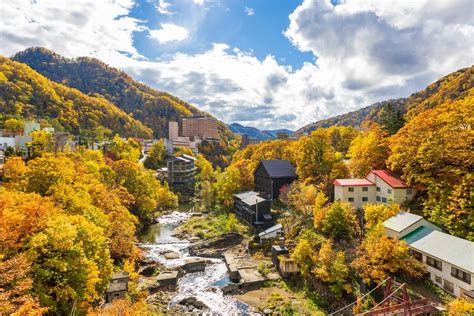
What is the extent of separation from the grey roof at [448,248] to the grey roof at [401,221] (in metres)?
1.20

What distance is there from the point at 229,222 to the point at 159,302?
16.4 m

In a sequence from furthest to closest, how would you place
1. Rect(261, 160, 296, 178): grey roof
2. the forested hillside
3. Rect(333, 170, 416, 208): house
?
1. the forested hillside
2. Rect(261, 160, 296, 178): grey roof
3. Rect(333, 170, 416, 208): house

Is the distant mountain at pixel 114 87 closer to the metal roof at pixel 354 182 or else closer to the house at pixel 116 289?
the metal roof at pixel 354 182

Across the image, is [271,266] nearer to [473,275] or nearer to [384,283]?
[384,283]

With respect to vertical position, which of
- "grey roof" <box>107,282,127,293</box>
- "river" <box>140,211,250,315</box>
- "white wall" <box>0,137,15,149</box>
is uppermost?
"white wall" <box>0,137,15,149</box>

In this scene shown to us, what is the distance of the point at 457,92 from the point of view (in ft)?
303

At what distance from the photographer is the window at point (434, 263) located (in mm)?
16625

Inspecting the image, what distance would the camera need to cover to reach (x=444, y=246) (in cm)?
1692

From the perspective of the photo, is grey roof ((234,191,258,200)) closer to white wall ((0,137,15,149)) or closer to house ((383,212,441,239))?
house ((383,212,441,239))

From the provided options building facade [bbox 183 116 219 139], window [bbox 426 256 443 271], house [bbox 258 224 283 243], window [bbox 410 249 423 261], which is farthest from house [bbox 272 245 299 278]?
building facade [bbox 183 116 219 139]

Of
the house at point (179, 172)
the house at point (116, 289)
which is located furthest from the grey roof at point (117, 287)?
the house at point (179, 172)

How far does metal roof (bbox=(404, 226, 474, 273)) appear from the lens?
1524 centimetres

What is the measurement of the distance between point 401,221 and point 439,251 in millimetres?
3907

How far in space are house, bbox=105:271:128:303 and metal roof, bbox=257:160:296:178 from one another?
2488 centimetres
